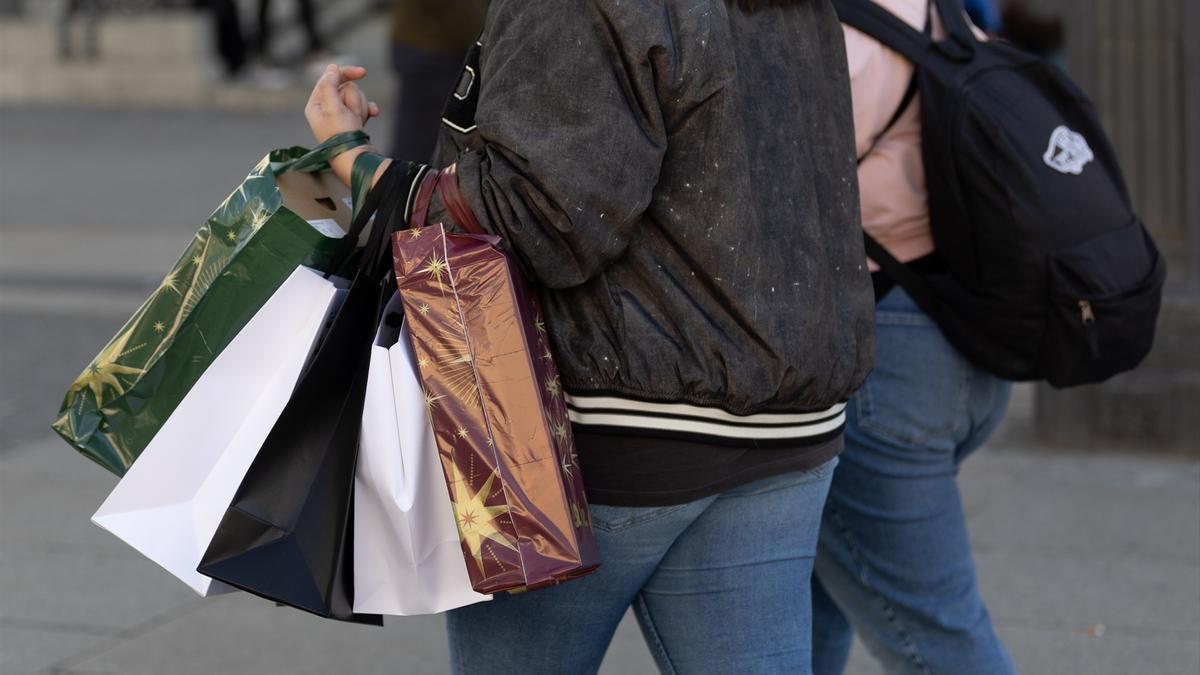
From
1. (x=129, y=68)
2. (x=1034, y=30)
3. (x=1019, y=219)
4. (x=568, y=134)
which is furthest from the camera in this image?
(x=129, y=68)

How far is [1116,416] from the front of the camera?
5.36 m

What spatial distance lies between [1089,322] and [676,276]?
0.95 m

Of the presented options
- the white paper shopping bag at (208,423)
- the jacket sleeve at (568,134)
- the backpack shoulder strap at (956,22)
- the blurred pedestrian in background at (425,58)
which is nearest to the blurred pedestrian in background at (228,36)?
the blurred pedestrian in background at (425,58)

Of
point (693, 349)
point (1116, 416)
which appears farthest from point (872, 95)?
point (1116, 416)

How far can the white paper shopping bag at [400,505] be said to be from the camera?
1.88 meters

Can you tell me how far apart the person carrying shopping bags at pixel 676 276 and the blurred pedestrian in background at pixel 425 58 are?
481 centimetres

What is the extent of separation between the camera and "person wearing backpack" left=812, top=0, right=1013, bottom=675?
266cm

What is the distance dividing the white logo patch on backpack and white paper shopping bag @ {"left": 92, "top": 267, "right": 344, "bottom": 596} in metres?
1.21

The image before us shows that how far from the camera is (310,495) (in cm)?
188

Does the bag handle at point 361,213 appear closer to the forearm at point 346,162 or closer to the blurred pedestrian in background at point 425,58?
the forearm at point 346,162

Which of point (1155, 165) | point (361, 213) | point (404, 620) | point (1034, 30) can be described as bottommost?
point (1034, 30)

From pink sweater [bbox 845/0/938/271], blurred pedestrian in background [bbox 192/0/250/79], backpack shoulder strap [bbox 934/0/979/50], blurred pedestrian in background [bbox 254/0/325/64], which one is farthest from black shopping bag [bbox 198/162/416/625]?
blurred pedestrian in background [bbox 254/0/325/64]

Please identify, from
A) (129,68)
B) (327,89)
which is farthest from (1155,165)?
(129,68)

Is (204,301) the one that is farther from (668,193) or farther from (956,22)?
(956,22)
